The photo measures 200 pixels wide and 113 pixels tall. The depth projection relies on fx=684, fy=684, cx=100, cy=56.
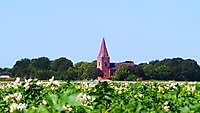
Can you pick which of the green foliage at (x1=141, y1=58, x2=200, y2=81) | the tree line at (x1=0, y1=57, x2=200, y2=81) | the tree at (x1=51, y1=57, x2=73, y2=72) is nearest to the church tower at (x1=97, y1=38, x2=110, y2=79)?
the tree line at (x1=0, y1=57, x2=200, y2=81)

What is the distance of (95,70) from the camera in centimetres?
10419

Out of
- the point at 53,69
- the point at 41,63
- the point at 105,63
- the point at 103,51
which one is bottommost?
the point at 53,69

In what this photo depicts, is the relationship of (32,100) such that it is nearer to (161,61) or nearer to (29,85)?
(29,85)

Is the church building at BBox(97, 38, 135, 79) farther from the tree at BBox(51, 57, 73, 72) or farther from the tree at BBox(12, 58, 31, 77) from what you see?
the tree at BBox(12, 58, 31, 77)

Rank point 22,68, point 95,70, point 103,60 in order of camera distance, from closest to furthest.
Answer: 1. point 22,68
2. point 95,70
3. point 103,60

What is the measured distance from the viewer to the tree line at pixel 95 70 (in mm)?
94981

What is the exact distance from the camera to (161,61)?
108688mm

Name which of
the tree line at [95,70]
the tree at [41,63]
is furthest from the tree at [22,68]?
the tree at [41,63]

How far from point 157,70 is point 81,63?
589 inches

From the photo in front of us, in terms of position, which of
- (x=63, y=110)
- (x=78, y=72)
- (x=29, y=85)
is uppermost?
(x=78, y=72)

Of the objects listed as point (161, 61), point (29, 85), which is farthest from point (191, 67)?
point (29, 85)

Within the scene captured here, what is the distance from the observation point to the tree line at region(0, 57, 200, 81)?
312 feet

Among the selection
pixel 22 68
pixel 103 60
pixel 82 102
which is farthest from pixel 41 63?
pixel 82 102

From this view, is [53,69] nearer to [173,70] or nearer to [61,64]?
[61,64]
